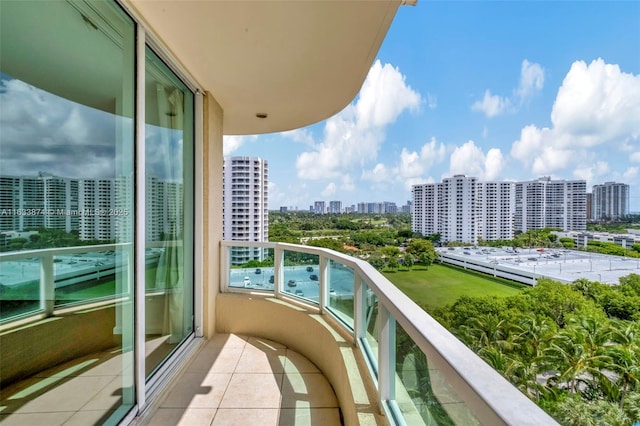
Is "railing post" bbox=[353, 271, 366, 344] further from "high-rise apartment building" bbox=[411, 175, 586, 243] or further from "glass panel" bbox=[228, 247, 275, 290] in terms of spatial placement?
"high-rise apartment building" bbox=[411, 175, 586, 243]

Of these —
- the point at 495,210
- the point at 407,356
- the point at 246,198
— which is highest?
the point at 246,198

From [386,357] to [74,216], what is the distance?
1.87m

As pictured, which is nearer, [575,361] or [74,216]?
[74,216]

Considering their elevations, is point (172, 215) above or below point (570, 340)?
above

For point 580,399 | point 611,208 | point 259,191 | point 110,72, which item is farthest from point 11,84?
point 611,208

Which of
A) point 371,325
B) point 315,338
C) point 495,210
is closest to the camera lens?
point 371,325

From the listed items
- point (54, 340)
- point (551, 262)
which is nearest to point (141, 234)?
point (54, 340)

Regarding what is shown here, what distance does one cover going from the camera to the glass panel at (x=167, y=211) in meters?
2.51

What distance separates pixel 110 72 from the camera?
198 centimetres

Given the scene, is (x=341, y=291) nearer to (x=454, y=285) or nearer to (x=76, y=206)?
(x=76, y=206)

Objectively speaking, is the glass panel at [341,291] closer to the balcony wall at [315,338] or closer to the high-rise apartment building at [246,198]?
the balcony wall at [315,338]

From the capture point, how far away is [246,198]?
281 inches

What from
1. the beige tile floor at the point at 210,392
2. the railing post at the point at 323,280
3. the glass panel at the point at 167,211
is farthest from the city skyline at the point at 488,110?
the beige tile floor at the point at 210,392

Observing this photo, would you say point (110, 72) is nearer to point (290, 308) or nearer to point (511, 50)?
point (290, 308)
